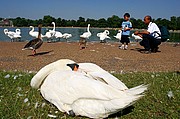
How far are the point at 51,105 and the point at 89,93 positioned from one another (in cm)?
109

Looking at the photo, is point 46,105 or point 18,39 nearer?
point 46,105

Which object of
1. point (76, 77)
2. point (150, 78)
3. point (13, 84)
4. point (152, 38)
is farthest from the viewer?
point (152, 38)

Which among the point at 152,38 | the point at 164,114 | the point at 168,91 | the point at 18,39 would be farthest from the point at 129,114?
the point at 18,39

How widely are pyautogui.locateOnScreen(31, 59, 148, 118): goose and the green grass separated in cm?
29

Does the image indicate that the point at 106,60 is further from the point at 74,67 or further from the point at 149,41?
the point at 74,67

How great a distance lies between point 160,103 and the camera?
16.0ft

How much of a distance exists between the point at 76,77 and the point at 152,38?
35.9 feet

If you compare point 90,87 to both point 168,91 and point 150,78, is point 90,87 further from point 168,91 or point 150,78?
point 150,78

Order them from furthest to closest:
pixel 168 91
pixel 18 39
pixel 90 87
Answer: pixel 18 39
pixel 168 91
pixel 90 87

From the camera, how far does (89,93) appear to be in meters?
4.16

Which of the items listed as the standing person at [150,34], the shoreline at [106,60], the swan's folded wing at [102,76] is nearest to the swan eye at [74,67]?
the swan's folded wing at [102,76]

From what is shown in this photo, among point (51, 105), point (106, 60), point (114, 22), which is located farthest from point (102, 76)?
point (114, 22)

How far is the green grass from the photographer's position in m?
4.42

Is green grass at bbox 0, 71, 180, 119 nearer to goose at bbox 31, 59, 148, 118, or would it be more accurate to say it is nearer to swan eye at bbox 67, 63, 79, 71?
goose at bbox 31, 59, 148, 118
